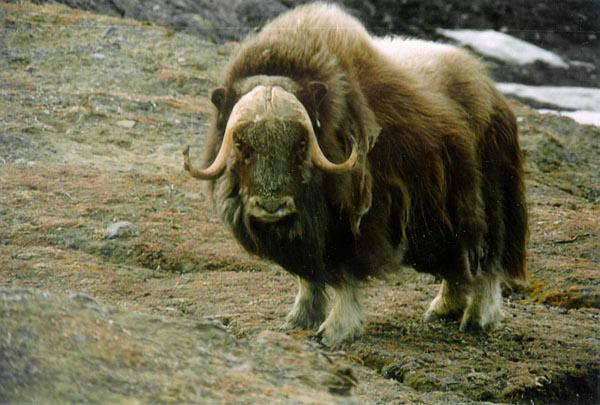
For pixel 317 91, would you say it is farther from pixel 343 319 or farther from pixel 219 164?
pixel 343 319

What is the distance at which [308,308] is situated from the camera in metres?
4.25

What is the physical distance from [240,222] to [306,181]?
0.34 meters

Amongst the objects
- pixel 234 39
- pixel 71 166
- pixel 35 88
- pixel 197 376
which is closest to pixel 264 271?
pixel 71 166

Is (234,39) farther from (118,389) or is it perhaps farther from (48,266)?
(118,389)

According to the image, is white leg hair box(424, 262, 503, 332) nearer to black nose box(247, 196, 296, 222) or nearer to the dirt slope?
the dirt slope

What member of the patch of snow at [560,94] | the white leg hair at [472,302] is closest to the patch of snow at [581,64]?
the patch of snow at [560,94]

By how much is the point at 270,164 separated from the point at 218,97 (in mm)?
487

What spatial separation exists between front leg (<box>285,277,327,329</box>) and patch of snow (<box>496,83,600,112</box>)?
8595mm

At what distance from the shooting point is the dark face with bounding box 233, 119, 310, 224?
3.54 m

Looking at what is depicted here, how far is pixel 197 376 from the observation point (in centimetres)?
227

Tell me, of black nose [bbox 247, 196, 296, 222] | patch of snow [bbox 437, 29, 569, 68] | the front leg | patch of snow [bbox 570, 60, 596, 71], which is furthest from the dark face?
patch of snow [bbox 570, 60, 596, 71]

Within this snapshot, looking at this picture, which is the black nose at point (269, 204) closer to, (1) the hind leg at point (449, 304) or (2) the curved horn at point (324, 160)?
(2) the curved horn at point (324, 160)

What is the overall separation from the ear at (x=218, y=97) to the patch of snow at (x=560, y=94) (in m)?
8.93

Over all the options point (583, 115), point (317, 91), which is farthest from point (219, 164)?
point (583, 115)
